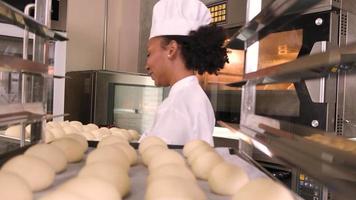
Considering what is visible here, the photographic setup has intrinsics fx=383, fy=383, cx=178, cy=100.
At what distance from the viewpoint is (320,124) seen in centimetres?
129

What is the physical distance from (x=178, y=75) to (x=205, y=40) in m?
0.20

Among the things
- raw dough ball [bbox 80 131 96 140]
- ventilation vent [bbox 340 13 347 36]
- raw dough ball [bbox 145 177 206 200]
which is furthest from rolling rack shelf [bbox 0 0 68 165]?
ventilation vent [bbox 340 13 347 36]

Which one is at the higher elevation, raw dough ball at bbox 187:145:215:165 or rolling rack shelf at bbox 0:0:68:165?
rolling rack shelf at bbox 0:0:68:165

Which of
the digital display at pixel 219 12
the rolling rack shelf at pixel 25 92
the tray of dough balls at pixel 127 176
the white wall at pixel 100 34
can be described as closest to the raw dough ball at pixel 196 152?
the tray of dough balls at pixel 127 176

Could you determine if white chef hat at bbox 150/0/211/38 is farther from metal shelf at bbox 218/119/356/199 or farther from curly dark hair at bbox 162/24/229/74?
metal shelf at bbox 218/119/356/199

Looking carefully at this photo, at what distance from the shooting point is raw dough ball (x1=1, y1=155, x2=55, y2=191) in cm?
64

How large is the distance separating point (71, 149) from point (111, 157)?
18 centimetres

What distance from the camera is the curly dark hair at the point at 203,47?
1612 millimetres

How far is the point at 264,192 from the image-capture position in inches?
20.6

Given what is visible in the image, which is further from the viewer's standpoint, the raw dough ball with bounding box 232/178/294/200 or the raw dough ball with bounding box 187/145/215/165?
the raw dough ball with bounding box 187/145/215/165

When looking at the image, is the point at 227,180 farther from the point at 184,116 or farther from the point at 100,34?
the point at 100,34

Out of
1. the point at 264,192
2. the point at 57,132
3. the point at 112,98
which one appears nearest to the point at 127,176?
the point at 264,192

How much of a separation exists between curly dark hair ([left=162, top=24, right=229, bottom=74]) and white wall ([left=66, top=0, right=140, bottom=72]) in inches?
56.4

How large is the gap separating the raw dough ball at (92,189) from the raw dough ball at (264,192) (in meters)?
0.18
